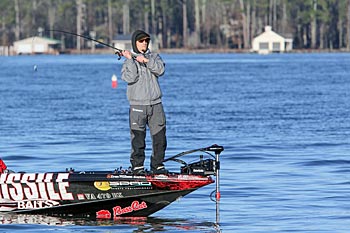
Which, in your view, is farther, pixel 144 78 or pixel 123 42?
pixel 123 42

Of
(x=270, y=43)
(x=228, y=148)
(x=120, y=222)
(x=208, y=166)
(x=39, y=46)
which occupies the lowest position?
(x=39, y=46)

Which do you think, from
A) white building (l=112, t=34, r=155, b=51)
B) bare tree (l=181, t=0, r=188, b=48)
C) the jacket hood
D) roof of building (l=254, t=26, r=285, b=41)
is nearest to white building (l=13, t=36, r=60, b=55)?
white building (l=112, t=34, r=155, b=51)

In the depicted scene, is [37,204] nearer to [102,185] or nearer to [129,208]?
[102,185]

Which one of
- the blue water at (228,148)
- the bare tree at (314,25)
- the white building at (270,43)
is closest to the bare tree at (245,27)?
the white building at (270,43)

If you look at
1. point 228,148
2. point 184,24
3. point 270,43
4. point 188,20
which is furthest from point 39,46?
point 228,148

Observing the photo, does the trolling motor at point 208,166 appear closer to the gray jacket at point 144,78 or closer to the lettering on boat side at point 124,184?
the lettering on boat side at point 124,184

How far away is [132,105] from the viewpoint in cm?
1358

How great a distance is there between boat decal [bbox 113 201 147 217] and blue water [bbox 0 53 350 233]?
0.68 feet

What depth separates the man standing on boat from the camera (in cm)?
1341

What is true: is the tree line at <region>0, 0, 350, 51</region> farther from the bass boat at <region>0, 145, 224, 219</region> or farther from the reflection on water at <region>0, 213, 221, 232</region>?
the bass boat at <region>0, 145, 224, 219</region>

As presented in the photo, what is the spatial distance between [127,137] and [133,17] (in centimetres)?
14419

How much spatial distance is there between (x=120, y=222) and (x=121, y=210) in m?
0.16

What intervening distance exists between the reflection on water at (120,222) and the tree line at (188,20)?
144 m

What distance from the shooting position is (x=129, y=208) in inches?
539
